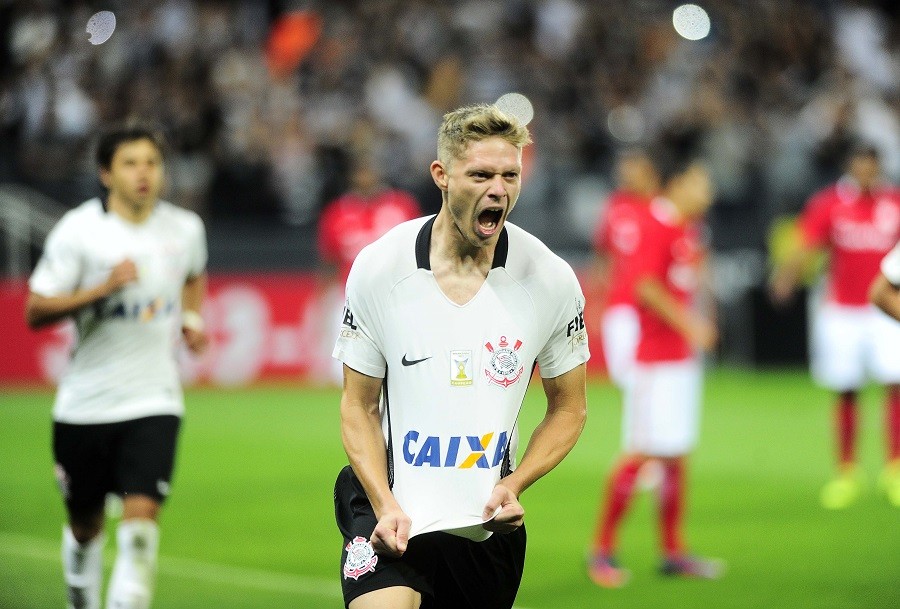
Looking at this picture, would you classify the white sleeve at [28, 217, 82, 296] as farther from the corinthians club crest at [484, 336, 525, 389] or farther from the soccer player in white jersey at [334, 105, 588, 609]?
the corinthians club crest at [484, 336, 525, 389]

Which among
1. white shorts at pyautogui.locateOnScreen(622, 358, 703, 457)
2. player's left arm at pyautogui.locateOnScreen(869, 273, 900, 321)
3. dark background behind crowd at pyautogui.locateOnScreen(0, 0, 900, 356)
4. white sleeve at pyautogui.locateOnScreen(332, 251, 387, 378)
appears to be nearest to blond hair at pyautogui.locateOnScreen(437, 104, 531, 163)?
white sleeve at pyautogui.locateOnScreen(332, 251, 387, 378)

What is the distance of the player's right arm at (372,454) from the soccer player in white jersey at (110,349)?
2234mm

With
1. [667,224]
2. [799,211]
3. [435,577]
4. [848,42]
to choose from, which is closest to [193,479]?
[667,224]

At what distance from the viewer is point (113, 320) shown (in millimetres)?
6539

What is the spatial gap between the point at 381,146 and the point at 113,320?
14.7 metres

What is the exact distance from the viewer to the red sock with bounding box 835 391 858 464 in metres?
11.7

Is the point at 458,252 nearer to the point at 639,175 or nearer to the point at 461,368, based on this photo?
the point at 461,368

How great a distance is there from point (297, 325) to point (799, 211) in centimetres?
782

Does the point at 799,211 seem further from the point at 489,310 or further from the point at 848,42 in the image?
the point at 489,310

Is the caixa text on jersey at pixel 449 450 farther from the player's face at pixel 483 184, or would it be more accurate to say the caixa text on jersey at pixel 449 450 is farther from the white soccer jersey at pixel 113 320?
the white soccer jersey at pixel 113 320

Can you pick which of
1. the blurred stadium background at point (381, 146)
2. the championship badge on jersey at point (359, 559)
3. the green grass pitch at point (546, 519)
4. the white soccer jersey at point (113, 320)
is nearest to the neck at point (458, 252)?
the championship badge on jersey at point (359, 559)

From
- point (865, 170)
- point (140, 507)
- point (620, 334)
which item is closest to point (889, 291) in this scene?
point (140, 507)

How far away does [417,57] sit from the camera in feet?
74.4

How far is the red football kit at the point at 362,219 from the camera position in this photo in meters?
16.4
